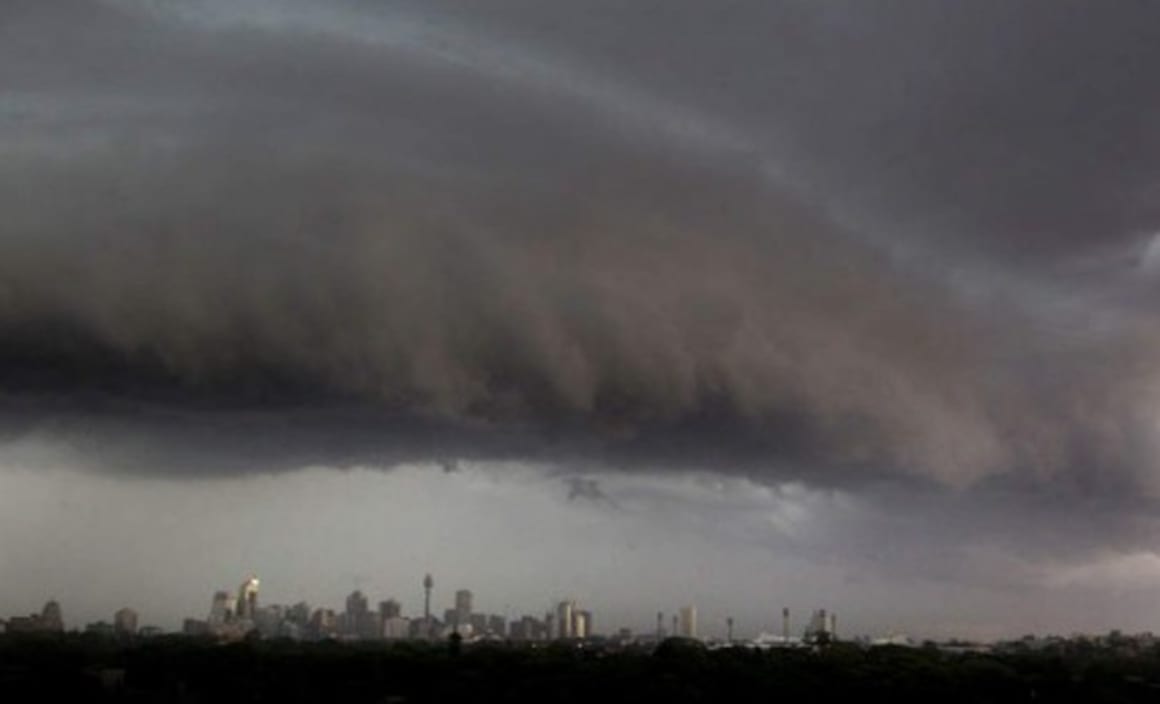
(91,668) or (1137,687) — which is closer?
(91,668)

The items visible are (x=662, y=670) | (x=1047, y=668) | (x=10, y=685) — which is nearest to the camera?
(x=10, y=685)

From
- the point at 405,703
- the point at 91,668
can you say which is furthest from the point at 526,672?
the point at 91,668

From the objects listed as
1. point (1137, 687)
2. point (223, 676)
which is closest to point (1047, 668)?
point (1137, 687)

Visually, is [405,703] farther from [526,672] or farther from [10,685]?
[10,685]

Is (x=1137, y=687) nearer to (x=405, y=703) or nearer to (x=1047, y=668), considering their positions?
(x=1047, y=668)

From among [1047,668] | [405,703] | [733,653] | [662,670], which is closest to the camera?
[405,703]

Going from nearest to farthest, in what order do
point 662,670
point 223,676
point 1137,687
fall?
point 223,676
point 662,670
point 1137,687
